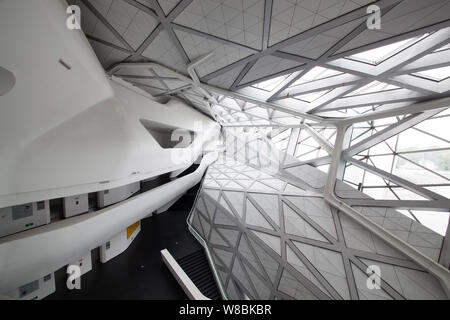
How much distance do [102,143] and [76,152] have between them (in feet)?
2.71

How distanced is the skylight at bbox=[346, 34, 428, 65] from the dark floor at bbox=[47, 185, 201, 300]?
13787 millimetres

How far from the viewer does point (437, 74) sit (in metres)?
4.84

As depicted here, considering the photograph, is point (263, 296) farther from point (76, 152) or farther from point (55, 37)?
point (55, 37)

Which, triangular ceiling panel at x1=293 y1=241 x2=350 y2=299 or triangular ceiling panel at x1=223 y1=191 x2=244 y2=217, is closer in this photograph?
triangular ceiling panel at x1=293 y1=241 x2=350 y2=299

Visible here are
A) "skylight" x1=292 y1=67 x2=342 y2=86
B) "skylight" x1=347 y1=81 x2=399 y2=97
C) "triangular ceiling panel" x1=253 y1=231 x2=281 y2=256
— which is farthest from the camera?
"triangular ceiling panel" x1=253 y1=231 x2=281 y2=256

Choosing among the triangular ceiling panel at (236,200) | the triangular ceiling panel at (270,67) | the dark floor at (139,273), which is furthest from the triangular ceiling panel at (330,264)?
the triangular ceiling panel at (270,67)

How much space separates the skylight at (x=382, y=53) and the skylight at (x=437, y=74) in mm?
1364

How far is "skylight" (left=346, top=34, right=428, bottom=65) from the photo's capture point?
441 centimetres

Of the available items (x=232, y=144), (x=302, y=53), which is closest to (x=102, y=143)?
(x=302, y=53)

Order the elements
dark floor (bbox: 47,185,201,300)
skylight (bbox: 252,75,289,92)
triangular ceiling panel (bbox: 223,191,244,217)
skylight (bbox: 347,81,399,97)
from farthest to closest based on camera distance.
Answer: triangular ceiling panel (bbox: 223,191,244,217)
dark floor (bbox: 47,185,201,300)
skylight (bbox: 252,75,289,92)
skylight (bbox: 347,81,399,97)

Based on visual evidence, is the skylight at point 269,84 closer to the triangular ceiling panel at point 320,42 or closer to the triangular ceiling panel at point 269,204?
the triangular ceiling panel at point 320,42

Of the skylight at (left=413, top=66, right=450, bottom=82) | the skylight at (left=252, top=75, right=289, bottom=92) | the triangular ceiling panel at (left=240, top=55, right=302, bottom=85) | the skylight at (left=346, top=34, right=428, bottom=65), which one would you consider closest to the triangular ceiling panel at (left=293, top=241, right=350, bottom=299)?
the skylight at (left=413, top=66, right=450, bottom=82)

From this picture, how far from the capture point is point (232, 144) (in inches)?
939

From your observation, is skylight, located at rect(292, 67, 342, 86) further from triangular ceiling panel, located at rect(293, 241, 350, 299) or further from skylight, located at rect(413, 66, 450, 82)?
triangular ceiling panel, located at rect(293, 241, 350, 299)
